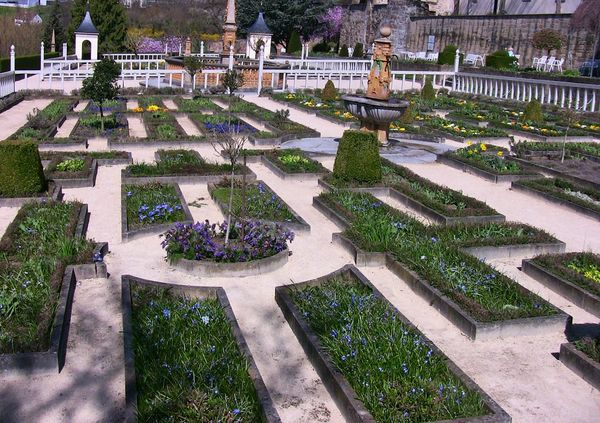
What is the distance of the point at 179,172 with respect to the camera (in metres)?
11.0

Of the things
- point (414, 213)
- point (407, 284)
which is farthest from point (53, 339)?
point (414, 213)

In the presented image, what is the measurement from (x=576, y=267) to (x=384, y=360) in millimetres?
3443

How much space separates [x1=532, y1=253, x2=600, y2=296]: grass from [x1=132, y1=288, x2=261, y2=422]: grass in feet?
12.1

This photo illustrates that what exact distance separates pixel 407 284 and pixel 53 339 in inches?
139

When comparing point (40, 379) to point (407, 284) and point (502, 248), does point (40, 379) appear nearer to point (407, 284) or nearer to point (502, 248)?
point (407, 284)

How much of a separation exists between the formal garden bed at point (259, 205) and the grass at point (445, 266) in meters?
0.77

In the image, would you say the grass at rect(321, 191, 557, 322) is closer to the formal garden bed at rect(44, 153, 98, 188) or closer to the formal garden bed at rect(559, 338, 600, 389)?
the formal garden bed at rect(559, 338, 600, 389)

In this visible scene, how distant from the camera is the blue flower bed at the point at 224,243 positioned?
281 inches

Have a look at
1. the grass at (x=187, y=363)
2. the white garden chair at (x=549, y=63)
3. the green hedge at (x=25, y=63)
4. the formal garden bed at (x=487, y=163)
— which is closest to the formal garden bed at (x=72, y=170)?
the grass at (x=187, y=363)

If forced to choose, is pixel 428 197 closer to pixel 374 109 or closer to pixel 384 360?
pixel 374 109

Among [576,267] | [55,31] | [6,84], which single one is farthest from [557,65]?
[55,31]

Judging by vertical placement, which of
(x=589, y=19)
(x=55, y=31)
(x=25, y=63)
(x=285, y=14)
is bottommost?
(x=25, y=63)

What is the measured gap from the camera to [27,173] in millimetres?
9430

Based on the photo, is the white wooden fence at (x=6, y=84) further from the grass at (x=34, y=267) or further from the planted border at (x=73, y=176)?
the grass at (x=34, y=267)
